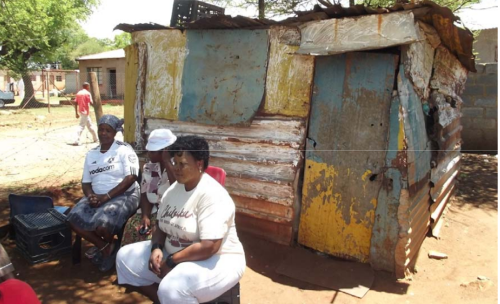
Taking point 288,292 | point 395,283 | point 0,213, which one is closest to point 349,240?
point 395,283

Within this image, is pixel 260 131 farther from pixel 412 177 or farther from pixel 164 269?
pixel 164 269

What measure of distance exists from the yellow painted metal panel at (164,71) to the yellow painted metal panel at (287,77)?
116cm

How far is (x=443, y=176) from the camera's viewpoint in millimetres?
5574

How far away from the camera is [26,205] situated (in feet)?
15.2

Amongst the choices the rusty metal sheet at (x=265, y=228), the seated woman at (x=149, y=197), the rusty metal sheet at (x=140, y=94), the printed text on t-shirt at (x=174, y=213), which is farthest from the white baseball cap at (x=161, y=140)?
the rusty metal sheet at (x=140, y=94)

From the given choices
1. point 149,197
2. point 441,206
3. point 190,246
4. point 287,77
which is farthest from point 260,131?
point 441,206

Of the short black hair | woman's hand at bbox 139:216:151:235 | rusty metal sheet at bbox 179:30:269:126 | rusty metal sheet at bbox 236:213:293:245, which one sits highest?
rusty metal sheet at bbox 179:30:269:126

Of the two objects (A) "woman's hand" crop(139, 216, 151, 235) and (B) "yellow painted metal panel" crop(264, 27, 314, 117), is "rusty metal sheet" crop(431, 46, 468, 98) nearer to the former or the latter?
(B) "yellow painted metal panel" crop(264, 27, 314, 117)

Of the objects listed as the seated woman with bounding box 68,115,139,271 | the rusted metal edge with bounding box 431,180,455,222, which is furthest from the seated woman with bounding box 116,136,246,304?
the rusted metal edge with bounding box 431,180,455,222

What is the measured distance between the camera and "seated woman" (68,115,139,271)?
3939 mm

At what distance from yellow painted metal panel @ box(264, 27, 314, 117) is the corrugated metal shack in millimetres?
11

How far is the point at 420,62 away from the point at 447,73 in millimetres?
1507

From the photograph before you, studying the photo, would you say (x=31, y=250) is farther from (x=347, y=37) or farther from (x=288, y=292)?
(x=347, y=37)

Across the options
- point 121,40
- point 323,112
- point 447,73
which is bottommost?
point 323,112
